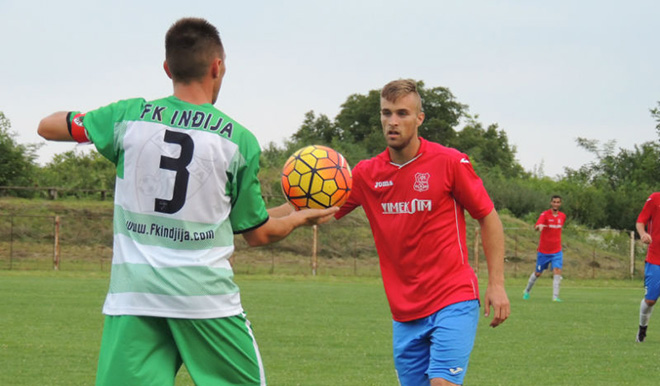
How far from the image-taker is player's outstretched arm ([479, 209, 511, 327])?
206 inches

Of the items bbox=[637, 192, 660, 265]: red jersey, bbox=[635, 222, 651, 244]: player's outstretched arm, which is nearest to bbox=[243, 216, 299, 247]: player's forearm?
bbox=[635, 222, 651, 244]: player's outstretched arm

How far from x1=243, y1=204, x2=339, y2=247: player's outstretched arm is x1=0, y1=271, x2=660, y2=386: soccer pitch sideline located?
14.9 ft

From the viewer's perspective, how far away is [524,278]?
115 feet

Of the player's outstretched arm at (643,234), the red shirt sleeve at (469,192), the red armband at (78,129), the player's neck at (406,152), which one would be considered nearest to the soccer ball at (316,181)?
the player's neck at (406,152)

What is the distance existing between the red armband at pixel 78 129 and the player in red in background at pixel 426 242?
229 cm

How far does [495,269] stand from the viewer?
17.6 ft

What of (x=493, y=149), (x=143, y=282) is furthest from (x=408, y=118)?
(x=493, y=149)

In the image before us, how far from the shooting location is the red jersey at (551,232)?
2181cm

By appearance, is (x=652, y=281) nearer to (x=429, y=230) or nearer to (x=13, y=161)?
(x=429, y=230)

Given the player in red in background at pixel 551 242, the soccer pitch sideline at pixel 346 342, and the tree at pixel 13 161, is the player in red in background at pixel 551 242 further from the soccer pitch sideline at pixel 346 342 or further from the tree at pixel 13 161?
the tree at pixel 13 161

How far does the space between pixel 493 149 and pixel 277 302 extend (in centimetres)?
5581

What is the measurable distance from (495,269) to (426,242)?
0.47 metres

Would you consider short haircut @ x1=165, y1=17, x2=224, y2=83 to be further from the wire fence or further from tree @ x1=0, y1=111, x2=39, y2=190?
tree @ x1=0, y1=111, x2=39, y2=190

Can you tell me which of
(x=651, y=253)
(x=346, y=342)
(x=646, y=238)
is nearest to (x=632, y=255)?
(x=651, y=253)
